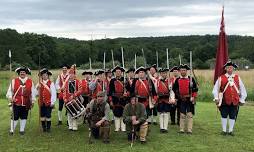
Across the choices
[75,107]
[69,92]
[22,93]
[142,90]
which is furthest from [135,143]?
[22,93]

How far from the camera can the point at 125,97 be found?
12344 mm

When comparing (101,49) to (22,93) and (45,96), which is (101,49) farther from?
(22,93)

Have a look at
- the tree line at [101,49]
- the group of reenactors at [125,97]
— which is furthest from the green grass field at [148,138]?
the tree line at [101,49]

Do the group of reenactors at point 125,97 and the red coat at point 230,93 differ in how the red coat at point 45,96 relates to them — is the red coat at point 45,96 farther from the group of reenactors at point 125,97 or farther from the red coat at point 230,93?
the red coat at point 230,93

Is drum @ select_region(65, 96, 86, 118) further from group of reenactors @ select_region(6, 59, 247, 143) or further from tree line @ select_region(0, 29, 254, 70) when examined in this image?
tree line @ select_region(0, 29, 254, 70)

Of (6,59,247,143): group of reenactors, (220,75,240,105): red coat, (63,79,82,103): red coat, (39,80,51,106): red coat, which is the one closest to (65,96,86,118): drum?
(6,59,247,143): group of reenactors

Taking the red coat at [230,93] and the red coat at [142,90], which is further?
the red coat at [142,90]

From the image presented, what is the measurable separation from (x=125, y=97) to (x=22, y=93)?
2887 mm

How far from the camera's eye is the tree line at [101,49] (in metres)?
18.2

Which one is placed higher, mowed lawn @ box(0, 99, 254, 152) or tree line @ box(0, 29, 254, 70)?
tree line @ box(0, 29, 254, 70)

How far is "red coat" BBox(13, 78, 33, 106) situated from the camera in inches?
472

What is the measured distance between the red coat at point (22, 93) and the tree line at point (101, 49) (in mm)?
943

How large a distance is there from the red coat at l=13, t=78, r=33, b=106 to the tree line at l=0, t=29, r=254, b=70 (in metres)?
0.94

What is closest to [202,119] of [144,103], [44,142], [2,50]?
[144,103]
